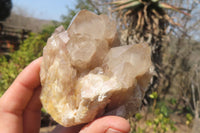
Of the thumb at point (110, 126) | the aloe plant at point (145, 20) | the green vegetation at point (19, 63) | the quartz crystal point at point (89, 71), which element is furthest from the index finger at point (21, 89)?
the aloe plant at point (145, 20)

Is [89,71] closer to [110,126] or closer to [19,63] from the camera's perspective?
[110,126]

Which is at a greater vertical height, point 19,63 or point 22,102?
point 22,102

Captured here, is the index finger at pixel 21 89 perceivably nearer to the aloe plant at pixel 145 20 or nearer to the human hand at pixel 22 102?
the human hand at pixel 22 102

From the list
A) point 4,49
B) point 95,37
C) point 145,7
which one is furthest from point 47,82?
point 4,49

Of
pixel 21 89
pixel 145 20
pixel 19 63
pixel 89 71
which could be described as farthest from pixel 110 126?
pixel 145 20

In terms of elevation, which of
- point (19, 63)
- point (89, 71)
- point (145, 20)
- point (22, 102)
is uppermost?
point (145, 20)

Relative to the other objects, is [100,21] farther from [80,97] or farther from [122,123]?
[122,123]
